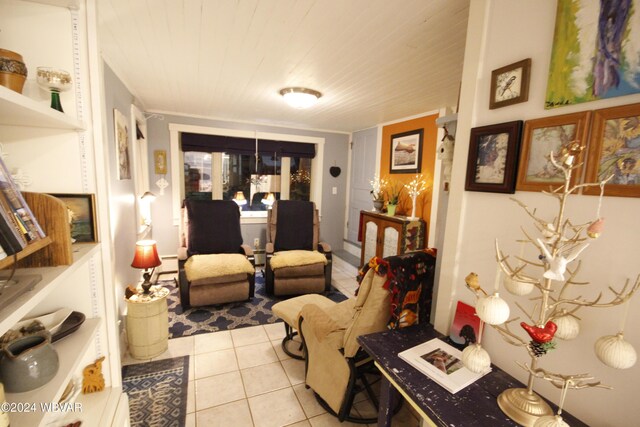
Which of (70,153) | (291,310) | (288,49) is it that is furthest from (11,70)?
(291,310)

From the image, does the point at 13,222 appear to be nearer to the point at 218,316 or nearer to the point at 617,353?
the point at 617,353

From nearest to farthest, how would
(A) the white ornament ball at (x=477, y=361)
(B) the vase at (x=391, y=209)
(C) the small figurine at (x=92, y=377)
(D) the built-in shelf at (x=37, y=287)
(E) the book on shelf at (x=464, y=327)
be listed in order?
(D) the built-in shelf at (x=37, y=287) → (A) the white ornament ball at (x=477, y=361) → (C) the small figurine at (x=92, y=377) → (E) the book on shelf at (x=464, y=327) → (B) the vase at (x=391, y=209)

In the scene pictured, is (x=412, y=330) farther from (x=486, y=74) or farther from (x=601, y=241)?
(x=486, y=74)

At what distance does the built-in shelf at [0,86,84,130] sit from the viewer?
2.10ft

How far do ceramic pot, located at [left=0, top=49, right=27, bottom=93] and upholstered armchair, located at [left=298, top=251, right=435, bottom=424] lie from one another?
1530mm

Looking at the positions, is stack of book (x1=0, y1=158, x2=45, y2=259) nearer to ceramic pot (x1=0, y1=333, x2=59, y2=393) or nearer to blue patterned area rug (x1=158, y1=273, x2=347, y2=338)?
ceramic pot (x1=0, y1=333, x2=59, y2=393)

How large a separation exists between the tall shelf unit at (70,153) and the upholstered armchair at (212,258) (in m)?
1.83

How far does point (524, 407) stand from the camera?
0.93 metres

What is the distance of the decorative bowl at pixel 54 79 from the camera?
881mm

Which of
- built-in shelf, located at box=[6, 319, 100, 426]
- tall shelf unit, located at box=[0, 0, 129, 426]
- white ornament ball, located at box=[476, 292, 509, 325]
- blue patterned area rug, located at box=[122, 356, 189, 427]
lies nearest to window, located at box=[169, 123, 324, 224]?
blue patterned area rug, located at box=[122, 356, 189, 427]

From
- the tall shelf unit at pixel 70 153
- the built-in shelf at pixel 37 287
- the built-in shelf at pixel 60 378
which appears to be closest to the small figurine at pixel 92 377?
the tall shelf unit at pixel 70 153

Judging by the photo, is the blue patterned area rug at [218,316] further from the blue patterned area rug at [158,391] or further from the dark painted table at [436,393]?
the dark painted table at [436,393]

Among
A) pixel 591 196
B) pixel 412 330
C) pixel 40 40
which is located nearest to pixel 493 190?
pixel 591 196

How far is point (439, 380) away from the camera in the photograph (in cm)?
108
